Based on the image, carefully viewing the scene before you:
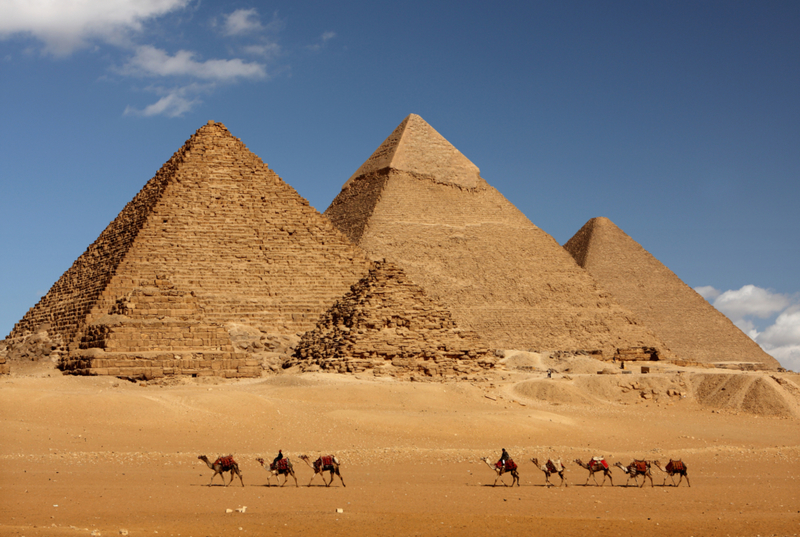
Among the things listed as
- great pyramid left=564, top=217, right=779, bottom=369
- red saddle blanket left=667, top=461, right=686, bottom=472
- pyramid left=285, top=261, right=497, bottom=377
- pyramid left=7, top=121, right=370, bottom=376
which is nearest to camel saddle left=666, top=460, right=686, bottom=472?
red saddle blanket left=667, top=461, right=686, bottom=472

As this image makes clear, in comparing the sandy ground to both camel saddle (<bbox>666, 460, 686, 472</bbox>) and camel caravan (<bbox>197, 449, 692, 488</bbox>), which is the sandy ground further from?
camel saddle (<bbox>666, 460, 686, 472</bbox>)

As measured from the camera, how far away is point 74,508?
31.4ft

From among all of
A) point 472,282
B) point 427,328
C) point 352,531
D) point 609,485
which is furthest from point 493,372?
point 472,282

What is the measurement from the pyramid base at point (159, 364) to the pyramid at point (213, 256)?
899 millimetres

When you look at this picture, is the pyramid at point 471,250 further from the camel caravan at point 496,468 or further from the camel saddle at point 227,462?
the camel saddle at point 227,462

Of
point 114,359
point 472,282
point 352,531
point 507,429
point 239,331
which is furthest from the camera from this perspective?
point 472,282

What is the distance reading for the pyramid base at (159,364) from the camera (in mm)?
20422

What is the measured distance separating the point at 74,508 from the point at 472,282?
41280 mm

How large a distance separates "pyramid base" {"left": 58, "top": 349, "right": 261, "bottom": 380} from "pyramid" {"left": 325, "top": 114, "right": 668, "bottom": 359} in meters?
25.7

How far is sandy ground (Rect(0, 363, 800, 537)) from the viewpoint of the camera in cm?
959

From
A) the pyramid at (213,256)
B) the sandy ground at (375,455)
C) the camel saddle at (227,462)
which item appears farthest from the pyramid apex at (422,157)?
the camel saddle at (227,462)

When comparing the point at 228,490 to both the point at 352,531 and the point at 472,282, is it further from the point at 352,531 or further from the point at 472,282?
the point at 472,282

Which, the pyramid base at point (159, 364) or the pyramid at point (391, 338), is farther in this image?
the pyramid at point (391, 338)

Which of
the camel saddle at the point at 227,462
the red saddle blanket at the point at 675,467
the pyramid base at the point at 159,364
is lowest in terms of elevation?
the camel saddle at the point at 227,462
